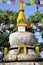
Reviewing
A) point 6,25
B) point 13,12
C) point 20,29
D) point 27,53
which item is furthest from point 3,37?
point 27,53

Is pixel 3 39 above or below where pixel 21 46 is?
below

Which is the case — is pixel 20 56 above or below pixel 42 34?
above

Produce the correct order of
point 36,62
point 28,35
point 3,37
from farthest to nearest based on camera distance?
point 3,37
point 28,35
point 36,62

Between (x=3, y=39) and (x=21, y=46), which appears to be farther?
(x=3, y=39)

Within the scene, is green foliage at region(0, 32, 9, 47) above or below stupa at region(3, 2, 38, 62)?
below

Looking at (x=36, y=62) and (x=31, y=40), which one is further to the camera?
(x=31, y=40)

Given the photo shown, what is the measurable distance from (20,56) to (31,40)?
1.17m

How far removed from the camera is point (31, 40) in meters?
12.8

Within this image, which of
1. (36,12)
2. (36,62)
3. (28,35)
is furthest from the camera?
(36,12)

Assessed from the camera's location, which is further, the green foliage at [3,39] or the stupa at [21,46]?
the green foliage at [3,39]

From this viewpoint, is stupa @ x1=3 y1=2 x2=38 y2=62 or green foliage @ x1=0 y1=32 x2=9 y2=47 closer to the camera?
stupa @ x1=3 y1=2 x2=38 y2=62

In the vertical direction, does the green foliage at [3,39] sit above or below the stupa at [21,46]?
below

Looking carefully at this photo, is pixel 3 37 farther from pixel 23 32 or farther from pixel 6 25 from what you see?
pixel 23 32

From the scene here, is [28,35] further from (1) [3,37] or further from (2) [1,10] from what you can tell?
(2) [1,10]
